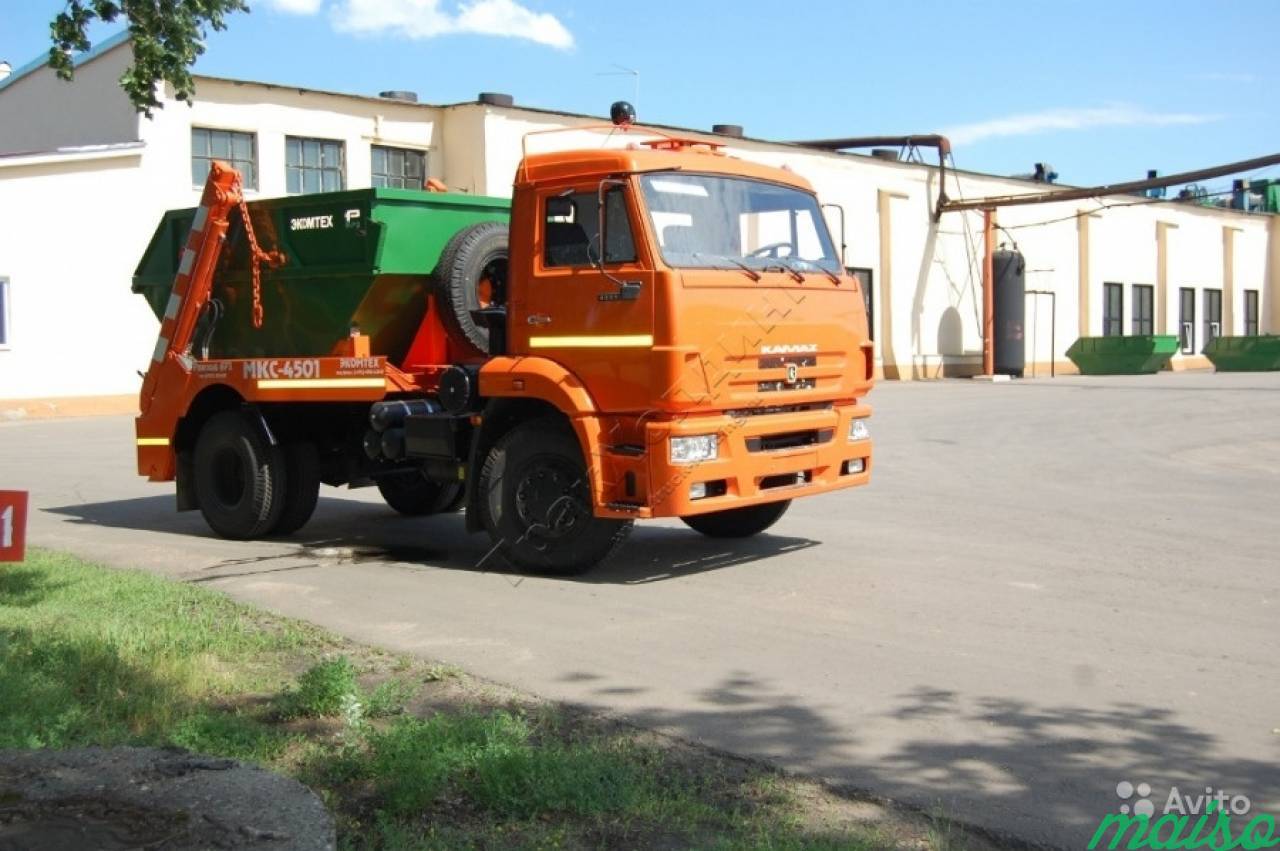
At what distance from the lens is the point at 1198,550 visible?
9.79 metres


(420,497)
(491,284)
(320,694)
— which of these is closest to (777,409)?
(491,284)

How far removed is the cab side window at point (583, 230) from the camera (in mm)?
8672

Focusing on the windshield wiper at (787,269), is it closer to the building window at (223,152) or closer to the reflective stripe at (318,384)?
the reflective stripe at (318,384)

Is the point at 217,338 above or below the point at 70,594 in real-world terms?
above

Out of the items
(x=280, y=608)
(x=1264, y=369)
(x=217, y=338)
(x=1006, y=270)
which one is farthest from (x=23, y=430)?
(x=1264, y=369)

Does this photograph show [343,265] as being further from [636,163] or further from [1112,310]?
[1112,310]

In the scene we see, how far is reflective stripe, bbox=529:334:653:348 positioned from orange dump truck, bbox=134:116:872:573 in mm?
21

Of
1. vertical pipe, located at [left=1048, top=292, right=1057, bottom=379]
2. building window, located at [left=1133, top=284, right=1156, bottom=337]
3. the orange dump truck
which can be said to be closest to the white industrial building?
vertical pipe, located at [left=1048, top=292, right=1057, bottom=379]

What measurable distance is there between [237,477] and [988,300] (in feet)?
105

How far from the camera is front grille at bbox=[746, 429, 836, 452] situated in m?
8.87

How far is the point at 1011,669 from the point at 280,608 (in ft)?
14.4

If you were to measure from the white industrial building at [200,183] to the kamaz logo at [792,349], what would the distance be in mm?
7756

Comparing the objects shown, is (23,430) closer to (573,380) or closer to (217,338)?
(217,338)

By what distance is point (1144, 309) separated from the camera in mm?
49188
